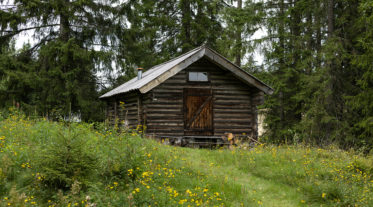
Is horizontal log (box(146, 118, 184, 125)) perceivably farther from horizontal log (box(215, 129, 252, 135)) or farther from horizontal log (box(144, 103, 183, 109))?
horizontal log (box(215, 129, 252, 135))

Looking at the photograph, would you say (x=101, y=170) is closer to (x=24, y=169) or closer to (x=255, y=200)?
(x=24, y=169)

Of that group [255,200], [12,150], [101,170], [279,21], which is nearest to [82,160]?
[101,170]

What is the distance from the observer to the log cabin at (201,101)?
14.9 m

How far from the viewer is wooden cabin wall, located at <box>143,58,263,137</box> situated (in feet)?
49.2

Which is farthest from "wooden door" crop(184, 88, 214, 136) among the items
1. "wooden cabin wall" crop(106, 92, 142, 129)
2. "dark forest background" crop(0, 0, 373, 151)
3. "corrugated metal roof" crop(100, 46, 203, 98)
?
"dark forest background" crop(0, 0, 373, 151)

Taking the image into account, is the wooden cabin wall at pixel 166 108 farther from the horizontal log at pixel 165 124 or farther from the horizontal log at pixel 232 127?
the horizontal log at pixel 232 127

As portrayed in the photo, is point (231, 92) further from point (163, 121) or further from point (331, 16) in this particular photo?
point (331, 16)

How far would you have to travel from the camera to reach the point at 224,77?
15.9m

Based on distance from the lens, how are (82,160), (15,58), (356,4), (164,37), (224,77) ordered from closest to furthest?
1. (82,160)
2. (224,77)
3. (356,4)
4. (15,58)
5. (164,37)

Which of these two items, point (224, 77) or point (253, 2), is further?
point (253, 2)

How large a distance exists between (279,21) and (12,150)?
1809 centimetres

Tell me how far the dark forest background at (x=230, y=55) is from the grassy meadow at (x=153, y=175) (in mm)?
7353

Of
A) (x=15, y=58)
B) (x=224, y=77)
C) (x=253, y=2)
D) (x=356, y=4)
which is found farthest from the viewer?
(x=253, y=2)

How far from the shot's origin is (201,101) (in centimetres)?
1558
